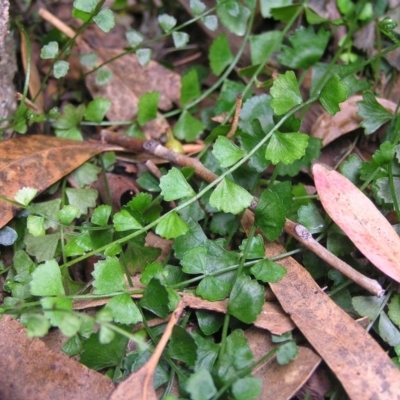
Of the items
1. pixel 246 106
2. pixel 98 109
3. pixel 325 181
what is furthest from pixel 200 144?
pixel 325 181

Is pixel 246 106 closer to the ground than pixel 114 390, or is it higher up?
higher up

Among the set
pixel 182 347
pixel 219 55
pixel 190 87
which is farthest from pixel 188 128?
pixel 182 347

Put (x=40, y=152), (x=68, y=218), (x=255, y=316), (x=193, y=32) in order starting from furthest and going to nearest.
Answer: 1. (x=193, y=32)
2. (x=40, y=152)
3. (x=68, y=218)
4. (x=255, y=316)

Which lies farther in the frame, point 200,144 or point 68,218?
point 200,144

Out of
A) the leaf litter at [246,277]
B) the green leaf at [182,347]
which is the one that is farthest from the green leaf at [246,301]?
the green leaf at [182,347]

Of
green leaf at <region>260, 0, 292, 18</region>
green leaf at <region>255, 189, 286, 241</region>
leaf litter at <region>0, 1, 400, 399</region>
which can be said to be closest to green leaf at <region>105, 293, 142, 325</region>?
Result: leaf litter at <region>0, 1, 400, 399</region>

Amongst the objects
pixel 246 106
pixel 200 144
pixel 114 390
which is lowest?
pixel 114 390

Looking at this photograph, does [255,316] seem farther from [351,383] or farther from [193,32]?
[193,32]
